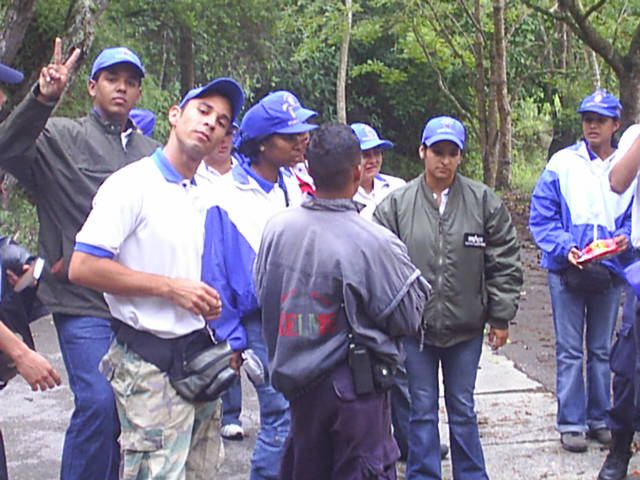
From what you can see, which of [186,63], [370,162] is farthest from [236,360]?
[186,63]

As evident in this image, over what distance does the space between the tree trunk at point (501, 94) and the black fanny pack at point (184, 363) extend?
16.8 metres

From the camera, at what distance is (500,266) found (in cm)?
530

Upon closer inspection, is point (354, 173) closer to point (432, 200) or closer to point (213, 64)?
point (432, 200)

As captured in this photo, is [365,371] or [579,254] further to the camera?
[579,254]

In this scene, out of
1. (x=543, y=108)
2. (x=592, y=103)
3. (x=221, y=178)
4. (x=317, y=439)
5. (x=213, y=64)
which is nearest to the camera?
(x=317, y=439)

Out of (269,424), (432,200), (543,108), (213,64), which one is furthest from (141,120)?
(543,108)

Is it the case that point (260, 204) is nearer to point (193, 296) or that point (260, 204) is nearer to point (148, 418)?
point (193, 296)

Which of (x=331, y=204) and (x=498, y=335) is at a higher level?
(x=331, y=204)

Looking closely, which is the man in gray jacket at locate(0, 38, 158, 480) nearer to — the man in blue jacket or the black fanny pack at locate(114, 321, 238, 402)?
the black fanny pack at locate(114, 321, 238, 402)

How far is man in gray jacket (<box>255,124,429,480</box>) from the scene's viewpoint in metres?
3.84

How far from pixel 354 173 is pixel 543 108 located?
26.9m

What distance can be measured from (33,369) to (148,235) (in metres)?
0.67

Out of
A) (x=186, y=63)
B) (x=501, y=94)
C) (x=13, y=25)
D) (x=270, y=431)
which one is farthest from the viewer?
(x=501, y=94)

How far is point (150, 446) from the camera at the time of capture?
12.0 feet
